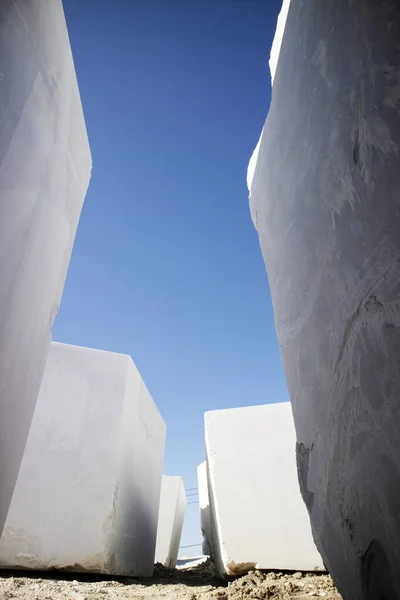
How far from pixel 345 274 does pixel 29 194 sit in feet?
3.57

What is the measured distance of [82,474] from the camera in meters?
3.55

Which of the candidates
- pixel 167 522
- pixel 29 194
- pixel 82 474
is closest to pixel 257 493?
pixel 82 474

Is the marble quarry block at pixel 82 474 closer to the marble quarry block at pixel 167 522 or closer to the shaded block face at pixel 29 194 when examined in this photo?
the shaded block face at pixel 29 194

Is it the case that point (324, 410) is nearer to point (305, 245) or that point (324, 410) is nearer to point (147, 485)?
point (305, 245)

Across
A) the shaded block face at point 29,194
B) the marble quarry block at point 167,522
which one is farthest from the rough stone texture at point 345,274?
the marble quarry block at point 167,522

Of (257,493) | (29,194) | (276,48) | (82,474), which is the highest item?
(276,48)

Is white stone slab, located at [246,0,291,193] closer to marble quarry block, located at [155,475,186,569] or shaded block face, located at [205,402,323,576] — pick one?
shaded block face, located at [205,402,323,576]

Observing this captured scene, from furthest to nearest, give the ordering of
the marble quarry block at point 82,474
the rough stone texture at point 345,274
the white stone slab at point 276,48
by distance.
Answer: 1. the marble quarry block at point 82,474
2. the white stone slab at point 276,48
3. the rough stone texture at point 345,274

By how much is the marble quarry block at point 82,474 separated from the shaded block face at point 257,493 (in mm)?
967

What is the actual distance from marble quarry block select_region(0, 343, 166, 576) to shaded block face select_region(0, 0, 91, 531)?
A: 8.11 ft

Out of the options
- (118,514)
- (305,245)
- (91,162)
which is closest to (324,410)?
(305,245)

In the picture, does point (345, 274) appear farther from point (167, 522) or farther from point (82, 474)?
point (167, 522)

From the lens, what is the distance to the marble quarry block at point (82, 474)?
10.6ft

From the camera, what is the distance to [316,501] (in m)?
1.40
